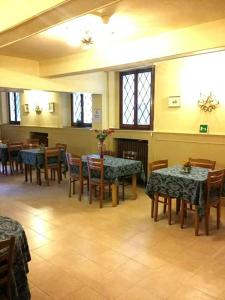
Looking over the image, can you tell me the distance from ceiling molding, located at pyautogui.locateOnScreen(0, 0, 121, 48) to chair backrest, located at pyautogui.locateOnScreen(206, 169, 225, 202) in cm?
237

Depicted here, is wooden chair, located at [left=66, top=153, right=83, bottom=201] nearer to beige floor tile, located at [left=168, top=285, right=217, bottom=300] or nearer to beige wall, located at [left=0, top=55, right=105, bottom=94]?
beige wall, located at [left=0, top=55, right=105, bottom=94]

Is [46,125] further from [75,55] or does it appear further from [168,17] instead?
[168,17]

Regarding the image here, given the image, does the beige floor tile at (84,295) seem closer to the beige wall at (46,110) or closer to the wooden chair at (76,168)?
the wooden chair at (76,168)

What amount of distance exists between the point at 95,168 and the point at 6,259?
2914 millimetres

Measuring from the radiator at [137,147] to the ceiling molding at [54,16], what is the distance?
3851 millimetres

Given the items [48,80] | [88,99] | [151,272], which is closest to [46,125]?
[88,99]

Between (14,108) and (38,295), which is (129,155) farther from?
(14,108)

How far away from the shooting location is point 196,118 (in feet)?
16.5

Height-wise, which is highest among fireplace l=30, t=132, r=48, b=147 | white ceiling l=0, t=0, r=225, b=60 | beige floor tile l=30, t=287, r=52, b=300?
white ceiling l=0, t=0, r=225, b=60

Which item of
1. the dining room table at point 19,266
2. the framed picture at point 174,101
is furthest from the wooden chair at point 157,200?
the dining room table at point 19,266

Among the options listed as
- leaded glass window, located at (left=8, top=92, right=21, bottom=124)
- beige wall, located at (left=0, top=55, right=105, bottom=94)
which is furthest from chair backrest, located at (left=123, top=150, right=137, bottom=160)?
leaded glass window, located at (left=8, top=92, right=21, bottom=124)

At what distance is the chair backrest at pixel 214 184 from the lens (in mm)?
3416

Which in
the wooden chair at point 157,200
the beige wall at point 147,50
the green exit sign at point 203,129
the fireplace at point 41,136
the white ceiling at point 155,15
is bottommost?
the wooden chair at point 157,200

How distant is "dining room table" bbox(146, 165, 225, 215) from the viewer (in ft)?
11.2
